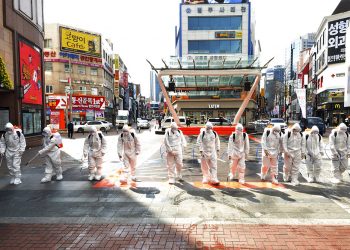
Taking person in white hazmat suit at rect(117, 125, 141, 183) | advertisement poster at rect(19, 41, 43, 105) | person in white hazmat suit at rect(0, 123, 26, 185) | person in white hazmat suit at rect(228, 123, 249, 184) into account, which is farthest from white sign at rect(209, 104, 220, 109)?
person in white hazmat suit at rect(0, 123, 26, 185)

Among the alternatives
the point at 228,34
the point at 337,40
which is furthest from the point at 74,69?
the point at 337,40

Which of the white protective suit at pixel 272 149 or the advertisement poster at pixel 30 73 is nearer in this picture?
the white protective suit at pixel 272 149

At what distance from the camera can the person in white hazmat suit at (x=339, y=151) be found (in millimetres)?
8336

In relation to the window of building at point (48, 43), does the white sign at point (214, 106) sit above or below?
below

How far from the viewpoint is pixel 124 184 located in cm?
830

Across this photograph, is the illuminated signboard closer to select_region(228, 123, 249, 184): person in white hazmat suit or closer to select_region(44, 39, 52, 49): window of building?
select_region(44, 39, 52, 49): window of building

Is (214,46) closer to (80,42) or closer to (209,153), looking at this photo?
(80,42)

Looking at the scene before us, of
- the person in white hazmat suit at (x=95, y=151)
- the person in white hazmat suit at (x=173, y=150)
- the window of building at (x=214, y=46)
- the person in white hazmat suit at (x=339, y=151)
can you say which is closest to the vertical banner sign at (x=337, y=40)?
the window of building at (x=214, y=46)

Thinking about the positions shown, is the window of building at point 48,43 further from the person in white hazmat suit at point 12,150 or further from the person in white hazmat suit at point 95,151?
the person in white hazmat suit at point 95,151

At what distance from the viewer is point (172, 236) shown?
192 inches

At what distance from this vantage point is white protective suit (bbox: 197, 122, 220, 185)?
8.18 metres

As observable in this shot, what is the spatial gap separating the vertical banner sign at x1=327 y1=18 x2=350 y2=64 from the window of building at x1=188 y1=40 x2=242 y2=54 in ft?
43.7

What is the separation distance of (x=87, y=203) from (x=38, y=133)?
14.1 m

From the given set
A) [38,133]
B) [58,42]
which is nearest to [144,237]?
[38,133]
